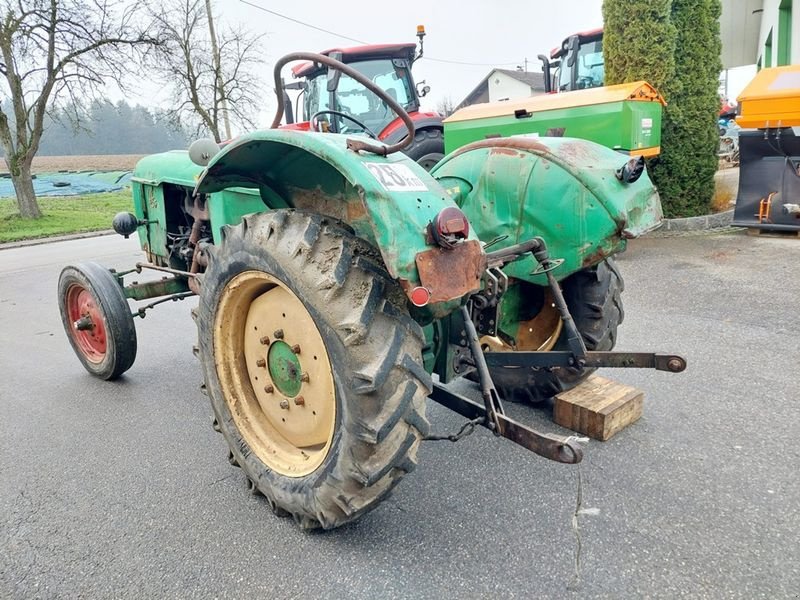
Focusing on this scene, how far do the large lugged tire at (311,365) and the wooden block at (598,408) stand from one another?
1.22m

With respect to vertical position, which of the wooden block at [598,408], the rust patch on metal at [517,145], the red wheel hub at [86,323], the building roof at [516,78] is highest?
the building roof at [516,78]

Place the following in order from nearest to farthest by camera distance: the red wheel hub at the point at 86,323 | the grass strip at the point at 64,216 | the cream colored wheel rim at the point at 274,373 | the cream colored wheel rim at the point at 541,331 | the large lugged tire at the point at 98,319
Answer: the cream colored wheel rim at the point at 274,373, the cream colored wheel rim at the point at 541,331, the large lugged tire at the point at 98,319, the red wheel hub at the point at 86,323, the grass strip at the point at 64,216

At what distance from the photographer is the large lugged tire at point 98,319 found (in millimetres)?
3521

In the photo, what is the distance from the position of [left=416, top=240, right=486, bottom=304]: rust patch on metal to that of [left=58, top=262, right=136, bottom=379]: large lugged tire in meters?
2.52

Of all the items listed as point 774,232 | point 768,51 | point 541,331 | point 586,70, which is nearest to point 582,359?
point 541,331

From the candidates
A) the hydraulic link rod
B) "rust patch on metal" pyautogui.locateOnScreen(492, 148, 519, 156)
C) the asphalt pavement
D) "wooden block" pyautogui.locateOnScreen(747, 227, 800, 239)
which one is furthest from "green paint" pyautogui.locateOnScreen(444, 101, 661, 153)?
the hydraulic link rod

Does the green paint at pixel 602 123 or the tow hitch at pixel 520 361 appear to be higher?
Result: the green paint at pixel 602 123

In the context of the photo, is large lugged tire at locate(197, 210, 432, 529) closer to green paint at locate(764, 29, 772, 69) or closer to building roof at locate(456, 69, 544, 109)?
green paint at locate(764, 29, 772, 69)

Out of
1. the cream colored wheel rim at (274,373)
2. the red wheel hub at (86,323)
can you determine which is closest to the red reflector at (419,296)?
the cream colored wheel rim at (274,373)

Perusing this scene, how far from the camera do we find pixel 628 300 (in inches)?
197

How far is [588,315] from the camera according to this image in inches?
107

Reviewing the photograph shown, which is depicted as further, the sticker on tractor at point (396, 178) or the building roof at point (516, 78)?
the building roof at point (516, 78)

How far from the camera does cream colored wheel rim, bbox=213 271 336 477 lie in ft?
6.73

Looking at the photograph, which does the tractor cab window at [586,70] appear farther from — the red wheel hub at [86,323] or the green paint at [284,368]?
the green paint at [284,368]
